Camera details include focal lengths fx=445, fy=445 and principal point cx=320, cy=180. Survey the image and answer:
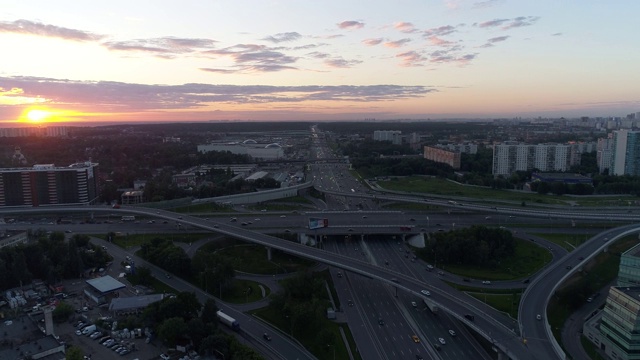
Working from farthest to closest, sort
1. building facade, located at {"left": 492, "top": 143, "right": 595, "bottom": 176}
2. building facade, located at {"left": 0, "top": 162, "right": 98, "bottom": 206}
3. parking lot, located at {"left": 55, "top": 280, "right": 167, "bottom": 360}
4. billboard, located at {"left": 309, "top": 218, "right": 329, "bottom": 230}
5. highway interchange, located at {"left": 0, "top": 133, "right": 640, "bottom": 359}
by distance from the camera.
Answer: building facade, located at {"left": 492, "top": 143, "right": 595, "bottom": 176} < building facade, located at {"left": 0, "top": 162, "right": 98, "bottom": 206} < billboard, located at {"left": 309, "top": 218, "right": 329, "bottom": 230} < highway interchange, located at {"left": 0, "top": 133, "right": 640, "bottom": 359} < parking lot, located at {"left": 55, "top": 280, "right": 167, "bottom": 360}

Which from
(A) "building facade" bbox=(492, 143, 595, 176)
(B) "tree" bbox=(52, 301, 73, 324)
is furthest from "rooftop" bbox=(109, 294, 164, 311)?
(A) "building facade" bbox=(492, 143, 595, 176)

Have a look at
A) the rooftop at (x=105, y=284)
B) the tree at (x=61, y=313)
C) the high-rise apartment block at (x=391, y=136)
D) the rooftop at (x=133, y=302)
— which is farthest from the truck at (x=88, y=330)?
the high-rise apartment block at (x=391, y=136)

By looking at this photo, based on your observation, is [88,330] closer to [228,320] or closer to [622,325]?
[228,320]

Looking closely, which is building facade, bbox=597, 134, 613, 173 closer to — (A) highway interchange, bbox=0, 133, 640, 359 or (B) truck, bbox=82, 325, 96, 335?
(A) highway interchange, bbox=0, 133, 640, 359

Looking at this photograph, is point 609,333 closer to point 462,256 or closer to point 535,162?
point 462,256

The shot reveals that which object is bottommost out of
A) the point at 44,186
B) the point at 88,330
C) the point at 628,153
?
the point at 88,330

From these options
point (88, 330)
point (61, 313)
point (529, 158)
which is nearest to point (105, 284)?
point (61, 313)

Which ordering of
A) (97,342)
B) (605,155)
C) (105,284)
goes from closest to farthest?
(97,342), (105,284), (605,155)
